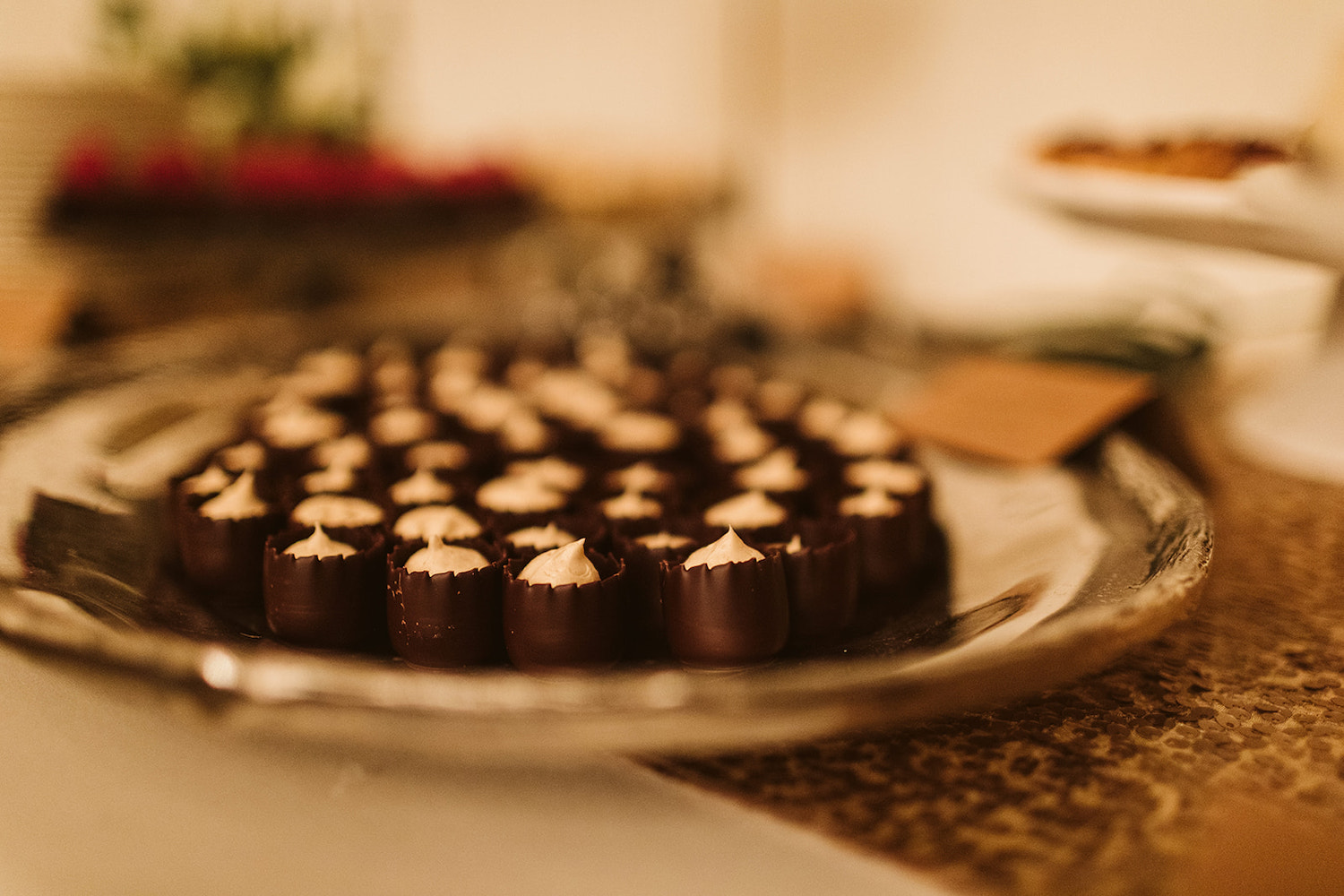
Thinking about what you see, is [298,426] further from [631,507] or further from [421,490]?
[631,507]

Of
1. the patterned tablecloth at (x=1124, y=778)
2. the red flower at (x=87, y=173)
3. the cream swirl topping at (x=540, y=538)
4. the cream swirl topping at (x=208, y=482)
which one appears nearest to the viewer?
the patterned tablecloth at (x=1124, y=778)

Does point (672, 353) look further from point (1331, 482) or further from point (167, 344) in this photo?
point (1331, 482)

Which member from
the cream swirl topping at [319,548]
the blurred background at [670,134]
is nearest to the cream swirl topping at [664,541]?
the cream swirl topping at [319,548]

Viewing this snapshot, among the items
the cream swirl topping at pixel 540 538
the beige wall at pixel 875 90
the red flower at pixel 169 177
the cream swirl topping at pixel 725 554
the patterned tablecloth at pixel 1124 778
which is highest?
the beige wall at pixel 875 90

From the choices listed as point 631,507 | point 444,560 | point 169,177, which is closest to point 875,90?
point 169,177

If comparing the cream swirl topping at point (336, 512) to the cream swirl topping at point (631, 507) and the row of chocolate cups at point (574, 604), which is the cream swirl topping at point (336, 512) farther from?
the cream swirl topping at point (631, 507)

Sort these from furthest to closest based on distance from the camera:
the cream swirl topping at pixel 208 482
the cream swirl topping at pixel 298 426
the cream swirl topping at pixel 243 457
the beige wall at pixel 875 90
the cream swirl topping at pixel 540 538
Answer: the beige wall at pixel 875 90 → the cream swirl topping at pixel 298 426 → the cream swirl topping at pixel 243 457 → the cream swirl topping at pixel 208 482 → the cream swirl topping at pixel 540 538

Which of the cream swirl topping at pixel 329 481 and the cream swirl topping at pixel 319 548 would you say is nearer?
the cream swirl topping at pixel 319 548
